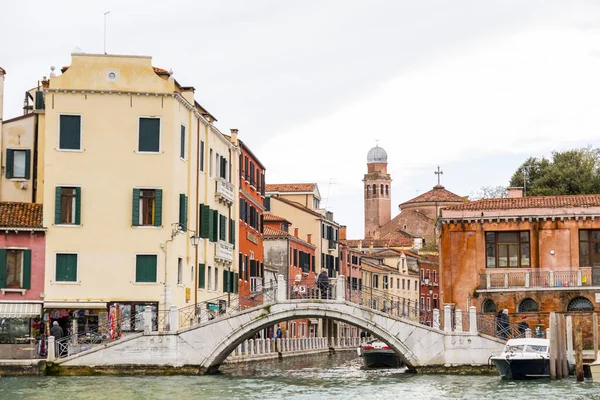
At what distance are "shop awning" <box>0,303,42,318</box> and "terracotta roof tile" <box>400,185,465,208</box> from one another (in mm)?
79855

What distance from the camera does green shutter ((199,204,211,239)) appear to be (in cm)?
4416

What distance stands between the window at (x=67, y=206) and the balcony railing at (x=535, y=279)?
17.8 metres

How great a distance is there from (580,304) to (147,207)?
18055 millimetres

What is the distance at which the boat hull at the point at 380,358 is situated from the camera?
48531 millimetres

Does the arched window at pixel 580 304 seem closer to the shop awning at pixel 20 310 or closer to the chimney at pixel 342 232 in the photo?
the shop awning at pixel 20 310

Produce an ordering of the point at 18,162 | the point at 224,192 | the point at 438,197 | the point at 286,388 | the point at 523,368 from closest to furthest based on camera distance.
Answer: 1. the point at 286,388
2. the point at 523,368
3. the point at 18,162
4. the point at 224,192
5. the point at 438,197

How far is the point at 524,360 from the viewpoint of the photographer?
3609 centimetres

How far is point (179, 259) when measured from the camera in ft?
135

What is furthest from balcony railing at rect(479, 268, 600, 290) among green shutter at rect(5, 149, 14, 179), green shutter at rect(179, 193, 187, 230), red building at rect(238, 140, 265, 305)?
green shutter at rect(5, 149, 14, 179)

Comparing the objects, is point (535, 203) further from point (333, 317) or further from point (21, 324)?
point (21, 324)

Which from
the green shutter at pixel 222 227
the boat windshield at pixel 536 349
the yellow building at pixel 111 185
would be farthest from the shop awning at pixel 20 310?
the boat windshield at pixel 536 349

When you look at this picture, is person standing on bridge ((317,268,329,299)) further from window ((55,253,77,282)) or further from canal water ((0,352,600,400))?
window ((55,253,77,282))

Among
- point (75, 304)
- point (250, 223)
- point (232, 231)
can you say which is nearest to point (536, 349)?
point (75, 304)

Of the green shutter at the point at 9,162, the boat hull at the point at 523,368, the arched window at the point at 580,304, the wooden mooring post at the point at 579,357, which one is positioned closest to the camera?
the wooden mooring post at the point at 579,357
